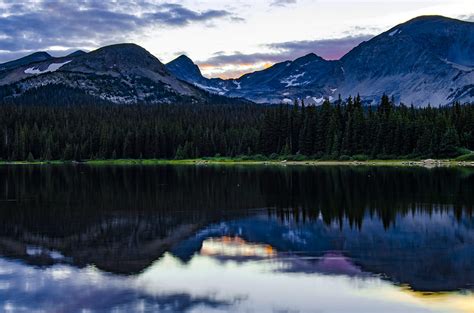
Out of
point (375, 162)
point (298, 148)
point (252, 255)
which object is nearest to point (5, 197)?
point (252, 255)

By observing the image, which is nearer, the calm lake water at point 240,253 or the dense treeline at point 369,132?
the calm lake water at point 240,253

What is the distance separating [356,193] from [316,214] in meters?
19.4

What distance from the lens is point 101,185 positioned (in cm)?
9656

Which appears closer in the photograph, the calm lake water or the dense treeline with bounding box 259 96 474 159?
the calm lake water

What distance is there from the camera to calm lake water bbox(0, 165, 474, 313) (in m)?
28.6

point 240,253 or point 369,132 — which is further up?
point 369,132

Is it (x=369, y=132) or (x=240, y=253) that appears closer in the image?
(x=240, y=253)

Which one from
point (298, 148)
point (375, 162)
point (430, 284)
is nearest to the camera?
point (430, 284)

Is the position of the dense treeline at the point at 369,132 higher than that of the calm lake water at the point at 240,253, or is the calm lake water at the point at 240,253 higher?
the dense treeline at the point at 369,132

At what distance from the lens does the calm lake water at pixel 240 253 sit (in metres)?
28.6

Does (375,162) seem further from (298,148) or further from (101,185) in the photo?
(101,185)

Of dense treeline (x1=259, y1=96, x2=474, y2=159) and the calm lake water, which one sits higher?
dense treeline (x1=259, y1=96, x2=474, y2=159)

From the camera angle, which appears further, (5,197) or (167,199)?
(5,197)

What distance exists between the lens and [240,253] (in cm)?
4047
